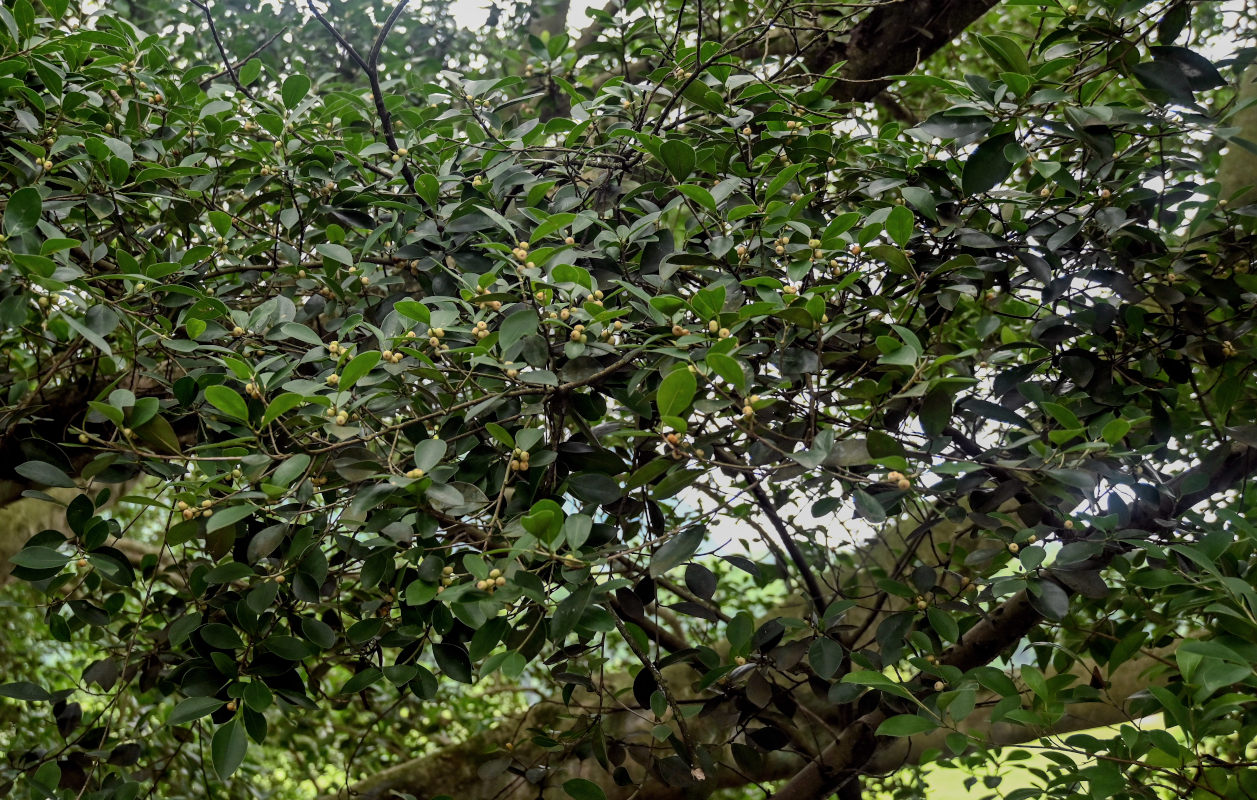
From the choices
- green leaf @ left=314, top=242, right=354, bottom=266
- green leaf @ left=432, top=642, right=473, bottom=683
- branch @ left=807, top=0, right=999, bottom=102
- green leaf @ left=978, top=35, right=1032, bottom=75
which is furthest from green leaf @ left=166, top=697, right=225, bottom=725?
branch @ left=807, top=0, right=999, bottom=102

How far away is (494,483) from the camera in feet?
3.71

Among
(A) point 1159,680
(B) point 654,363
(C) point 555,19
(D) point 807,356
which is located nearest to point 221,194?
(B) point 654,363

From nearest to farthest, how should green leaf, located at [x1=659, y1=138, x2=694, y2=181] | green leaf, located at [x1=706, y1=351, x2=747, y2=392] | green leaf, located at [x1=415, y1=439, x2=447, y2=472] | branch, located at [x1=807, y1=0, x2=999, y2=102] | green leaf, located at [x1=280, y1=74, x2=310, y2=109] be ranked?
green leaf, located at [x1=706, y1=351, x2=747, y2=392]
green leaf, located at [x1=415, y1=439, x2=447, y2=472]
green leaf, located at [x1=659, y1=138, x2=694, y2=181]
green leaf, located at [x1=280, y1=74, x2=310, y2=109]
branch, located at [x1=807, y1=0, x2=999, y2=102]

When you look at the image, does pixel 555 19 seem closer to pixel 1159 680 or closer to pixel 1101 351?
pixel 1101 351

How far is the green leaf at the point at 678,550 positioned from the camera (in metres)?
0.99

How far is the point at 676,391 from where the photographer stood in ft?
2.99

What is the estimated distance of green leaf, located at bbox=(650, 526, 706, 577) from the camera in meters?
0.99

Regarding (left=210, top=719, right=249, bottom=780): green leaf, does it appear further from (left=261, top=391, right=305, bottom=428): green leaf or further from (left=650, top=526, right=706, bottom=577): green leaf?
(left=650, top=526, right=706, bottom=577): green leaf

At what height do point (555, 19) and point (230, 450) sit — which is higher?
point (555, 19)

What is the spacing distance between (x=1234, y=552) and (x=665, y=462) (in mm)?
817

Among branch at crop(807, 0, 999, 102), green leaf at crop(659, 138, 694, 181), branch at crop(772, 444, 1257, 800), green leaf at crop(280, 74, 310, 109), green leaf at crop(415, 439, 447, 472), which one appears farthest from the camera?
branch at crop(807, 0, 999, 102)

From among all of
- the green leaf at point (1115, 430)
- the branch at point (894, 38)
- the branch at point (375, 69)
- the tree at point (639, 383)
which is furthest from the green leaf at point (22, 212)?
the branch at point (894, 38)

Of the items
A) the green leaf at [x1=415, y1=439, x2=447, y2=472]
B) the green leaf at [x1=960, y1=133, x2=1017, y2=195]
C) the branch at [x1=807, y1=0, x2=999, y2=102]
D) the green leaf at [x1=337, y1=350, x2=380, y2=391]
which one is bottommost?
the green leaf at [x1=415, y1=439, x2=447, y2=472]

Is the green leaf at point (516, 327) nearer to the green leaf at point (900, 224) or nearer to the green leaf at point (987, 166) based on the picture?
the green leaf at point (900, 224)
